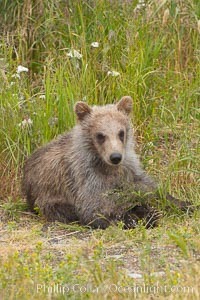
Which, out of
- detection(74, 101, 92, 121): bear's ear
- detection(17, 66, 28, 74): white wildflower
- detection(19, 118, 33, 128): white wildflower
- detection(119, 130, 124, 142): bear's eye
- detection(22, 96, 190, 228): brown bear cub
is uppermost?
detection(17, 66, 28, 74): white wildflower

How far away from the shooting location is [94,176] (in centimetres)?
758

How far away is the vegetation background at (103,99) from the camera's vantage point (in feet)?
20.2

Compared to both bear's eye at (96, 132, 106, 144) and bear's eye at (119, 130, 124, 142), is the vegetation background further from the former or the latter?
bear's eye at (96, 132, 106, 144)

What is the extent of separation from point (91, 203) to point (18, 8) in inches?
A: 120

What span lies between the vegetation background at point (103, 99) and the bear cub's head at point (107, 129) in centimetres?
55

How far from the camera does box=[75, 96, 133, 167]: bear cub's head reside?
7324mm

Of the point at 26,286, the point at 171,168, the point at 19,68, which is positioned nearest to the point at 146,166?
the point at 171,168

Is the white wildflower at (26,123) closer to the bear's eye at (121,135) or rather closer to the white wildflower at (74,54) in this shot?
the white wildflower at (74,54)

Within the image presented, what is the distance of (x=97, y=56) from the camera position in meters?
9.28

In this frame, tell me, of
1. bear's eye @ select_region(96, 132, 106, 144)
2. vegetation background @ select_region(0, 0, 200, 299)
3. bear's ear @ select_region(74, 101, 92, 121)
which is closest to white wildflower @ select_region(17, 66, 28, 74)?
vegetation background @ select_region(0, 0, 200, 299)

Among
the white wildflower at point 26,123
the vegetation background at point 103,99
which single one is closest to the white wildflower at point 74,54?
the vegetation background at point 103,99

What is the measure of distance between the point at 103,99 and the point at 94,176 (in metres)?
1.52

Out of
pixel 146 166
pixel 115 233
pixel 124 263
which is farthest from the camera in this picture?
pixel 146 166

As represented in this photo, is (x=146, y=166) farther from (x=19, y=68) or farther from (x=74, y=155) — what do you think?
(x=19, y=68)
